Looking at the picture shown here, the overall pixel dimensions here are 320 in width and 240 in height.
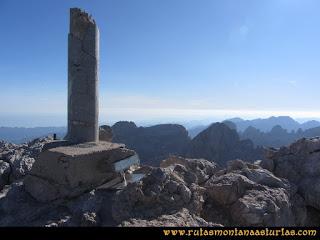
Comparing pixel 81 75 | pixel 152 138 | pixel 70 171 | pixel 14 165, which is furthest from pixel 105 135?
pixel 152 138

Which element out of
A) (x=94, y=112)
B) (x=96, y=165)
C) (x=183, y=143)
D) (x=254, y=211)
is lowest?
(x=183, y=143)

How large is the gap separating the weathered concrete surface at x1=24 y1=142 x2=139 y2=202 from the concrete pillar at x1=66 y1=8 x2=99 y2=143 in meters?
0.93

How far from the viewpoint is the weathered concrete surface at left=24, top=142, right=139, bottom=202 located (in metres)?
11.3

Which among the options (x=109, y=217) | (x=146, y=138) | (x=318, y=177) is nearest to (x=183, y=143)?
(x=146, y=138)

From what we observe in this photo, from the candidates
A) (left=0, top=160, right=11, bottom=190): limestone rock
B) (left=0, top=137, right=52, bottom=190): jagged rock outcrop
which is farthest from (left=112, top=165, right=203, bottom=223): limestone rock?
(left=0, top=160, right=11, bottom=190): limestone rock

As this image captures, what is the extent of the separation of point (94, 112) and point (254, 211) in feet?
24.8

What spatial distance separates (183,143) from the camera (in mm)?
119250

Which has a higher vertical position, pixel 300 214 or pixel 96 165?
pixel 96 165

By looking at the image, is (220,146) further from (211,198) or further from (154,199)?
(154,199)

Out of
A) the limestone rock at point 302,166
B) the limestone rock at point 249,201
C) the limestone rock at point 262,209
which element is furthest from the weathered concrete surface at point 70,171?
the limestone rock at point 302,166

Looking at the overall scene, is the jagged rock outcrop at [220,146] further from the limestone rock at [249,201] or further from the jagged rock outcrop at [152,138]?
the limestone rock at [249,201]

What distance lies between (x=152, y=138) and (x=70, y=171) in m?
115

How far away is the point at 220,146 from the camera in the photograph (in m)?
106

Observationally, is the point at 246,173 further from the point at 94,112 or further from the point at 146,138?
the point at 146,138
